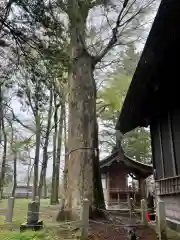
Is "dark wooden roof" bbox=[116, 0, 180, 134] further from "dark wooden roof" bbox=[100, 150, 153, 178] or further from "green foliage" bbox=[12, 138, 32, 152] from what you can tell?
"green foliage" bbox=[12, 138, 32, 152]

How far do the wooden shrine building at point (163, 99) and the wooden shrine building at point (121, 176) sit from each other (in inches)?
252

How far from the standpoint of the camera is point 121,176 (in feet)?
50.1

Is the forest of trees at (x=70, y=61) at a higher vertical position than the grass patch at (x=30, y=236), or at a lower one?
higher

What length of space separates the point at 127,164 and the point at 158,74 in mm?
9912

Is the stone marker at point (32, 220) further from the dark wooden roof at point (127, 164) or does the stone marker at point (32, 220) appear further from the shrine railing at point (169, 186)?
the dark wooden roof at point (127, 164)

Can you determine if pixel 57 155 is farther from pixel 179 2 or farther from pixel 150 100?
pixel 179 2

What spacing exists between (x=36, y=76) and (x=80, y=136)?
8.45 ft

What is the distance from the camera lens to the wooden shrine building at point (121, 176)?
572 inches

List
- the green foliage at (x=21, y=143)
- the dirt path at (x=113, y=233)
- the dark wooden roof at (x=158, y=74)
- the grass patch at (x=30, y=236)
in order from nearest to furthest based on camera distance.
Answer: the dark wooden roof at (x=158, y=74)
the grass patch at (x=30, y=236)
the dirt path at (x=113, y=233)
the green foliage at (x=21, y=143)

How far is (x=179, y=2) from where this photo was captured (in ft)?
10.2

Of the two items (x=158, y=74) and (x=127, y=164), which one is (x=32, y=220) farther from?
(x=127, y=164)

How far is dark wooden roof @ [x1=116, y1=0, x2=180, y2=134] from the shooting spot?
3.51 metres

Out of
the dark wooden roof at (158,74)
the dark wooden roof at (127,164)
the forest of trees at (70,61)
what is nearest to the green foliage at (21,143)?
the dark wooden roof at (127,164)

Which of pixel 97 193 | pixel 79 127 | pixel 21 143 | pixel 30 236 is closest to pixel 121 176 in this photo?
pixel 21 143
